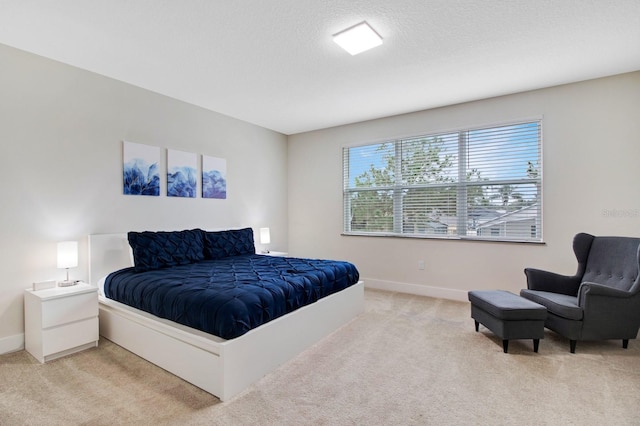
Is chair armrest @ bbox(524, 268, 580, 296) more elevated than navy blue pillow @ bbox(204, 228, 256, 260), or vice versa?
navy blue pillow @ bbox(204, 228, 256, 260)

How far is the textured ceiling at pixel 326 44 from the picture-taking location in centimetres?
222

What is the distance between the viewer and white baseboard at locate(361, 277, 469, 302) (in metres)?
4.22

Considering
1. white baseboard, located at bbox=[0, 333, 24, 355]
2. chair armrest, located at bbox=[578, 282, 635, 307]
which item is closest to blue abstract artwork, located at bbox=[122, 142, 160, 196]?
white baseboard, located at bbox=[0, 333, 24, 355]

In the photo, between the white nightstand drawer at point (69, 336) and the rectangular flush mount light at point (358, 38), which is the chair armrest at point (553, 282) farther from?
the white nightstand drawer at point (69, 336)

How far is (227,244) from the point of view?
4.10m

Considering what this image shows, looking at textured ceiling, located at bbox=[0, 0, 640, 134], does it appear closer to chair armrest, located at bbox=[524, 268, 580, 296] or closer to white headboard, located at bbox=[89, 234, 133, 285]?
white headboard, located at bbox=[89, 234, 133, 285]

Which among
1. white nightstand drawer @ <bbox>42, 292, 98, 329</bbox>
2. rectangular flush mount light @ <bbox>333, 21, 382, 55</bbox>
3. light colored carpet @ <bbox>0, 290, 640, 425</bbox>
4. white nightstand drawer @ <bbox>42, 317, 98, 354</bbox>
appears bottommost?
light colored carpet @ <bbox>0, 290, 640, 425</bbox>

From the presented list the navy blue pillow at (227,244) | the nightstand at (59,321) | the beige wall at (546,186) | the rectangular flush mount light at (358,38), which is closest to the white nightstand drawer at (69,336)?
the nightstand at (59,321)

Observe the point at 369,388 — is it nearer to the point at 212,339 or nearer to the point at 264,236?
the point at 212,339

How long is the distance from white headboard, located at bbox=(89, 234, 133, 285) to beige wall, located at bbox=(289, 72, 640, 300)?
310 cm

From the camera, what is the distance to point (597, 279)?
296 cm

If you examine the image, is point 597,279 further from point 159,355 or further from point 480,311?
point 159,355

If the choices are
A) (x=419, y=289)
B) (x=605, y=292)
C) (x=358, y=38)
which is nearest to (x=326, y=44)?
(x=358, y=38)

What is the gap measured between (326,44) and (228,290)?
223 centimetres
